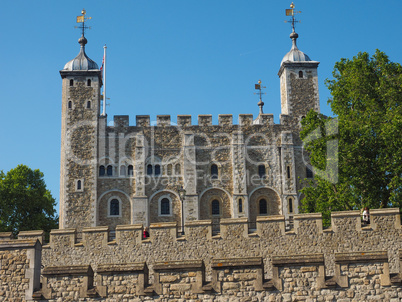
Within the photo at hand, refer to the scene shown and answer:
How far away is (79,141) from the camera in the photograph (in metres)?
44.0

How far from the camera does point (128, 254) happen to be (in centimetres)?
2008

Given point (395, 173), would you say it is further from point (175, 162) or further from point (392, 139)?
point (175, 162)

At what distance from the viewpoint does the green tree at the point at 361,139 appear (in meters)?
26.4

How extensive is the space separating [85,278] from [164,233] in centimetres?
762

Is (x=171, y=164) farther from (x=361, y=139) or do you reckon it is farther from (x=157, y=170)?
(x=361, y=139)

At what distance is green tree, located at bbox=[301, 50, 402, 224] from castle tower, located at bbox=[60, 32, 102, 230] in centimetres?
1773

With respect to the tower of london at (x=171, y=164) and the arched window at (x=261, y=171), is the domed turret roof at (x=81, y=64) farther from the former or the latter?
the arched window at (x=261, y=171)

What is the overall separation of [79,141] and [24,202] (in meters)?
5.87

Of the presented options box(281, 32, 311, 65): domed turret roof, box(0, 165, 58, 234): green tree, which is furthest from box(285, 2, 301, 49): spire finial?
box(0, 165, 58, 234): green tree

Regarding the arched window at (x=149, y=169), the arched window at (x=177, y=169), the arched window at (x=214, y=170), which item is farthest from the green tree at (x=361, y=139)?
the arched window at (x=149, y=169)

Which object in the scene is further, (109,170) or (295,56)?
(295,56)

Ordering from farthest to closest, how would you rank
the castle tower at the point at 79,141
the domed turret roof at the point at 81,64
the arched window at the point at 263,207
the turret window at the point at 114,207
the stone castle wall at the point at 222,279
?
1. the domed turret roof at the point at 81,64
2. the arched window at the point at 263,207
3. the turret window at the point at 114,207
4. the castle tower at the point at 79,141
5. the stone castle wall at the point at 222,279

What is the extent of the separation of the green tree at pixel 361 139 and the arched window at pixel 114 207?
16591 mm

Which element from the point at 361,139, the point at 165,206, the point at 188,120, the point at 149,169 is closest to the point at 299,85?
the point at 188,120
